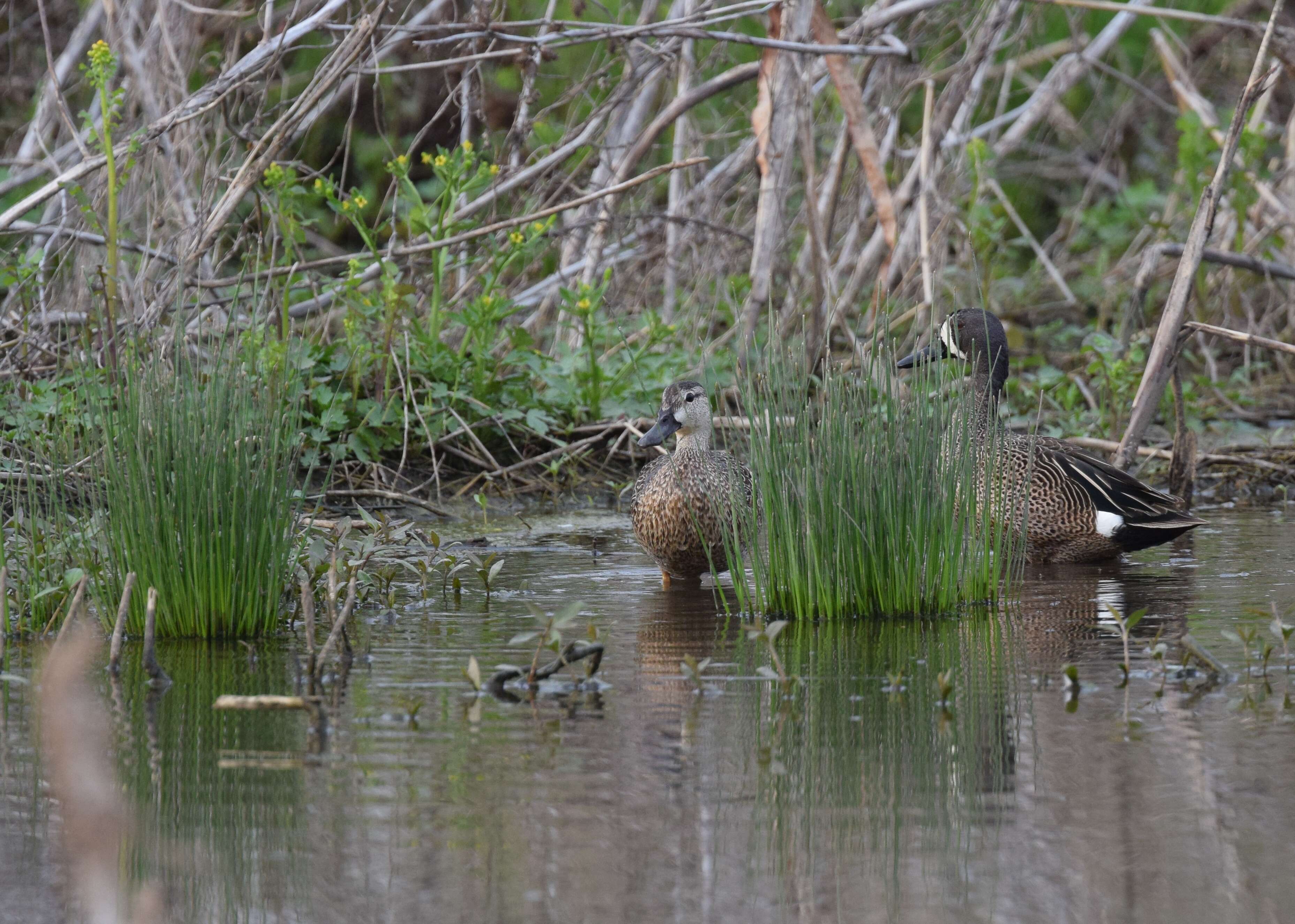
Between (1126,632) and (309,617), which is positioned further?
(1126,632)

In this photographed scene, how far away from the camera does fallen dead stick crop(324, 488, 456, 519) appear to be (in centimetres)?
715

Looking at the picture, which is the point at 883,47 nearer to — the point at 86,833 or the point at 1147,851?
the point at 1147,851

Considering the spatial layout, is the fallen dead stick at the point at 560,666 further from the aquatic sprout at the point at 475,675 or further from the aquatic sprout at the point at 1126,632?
the aquatic sprout at the point at 1126,632

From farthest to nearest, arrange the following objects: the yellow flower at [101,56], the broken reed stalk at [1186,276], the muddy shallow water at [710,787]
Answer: the broken reed stalk at [1186,276] → the yellow flower at [101,56] → the muddy shallow water at [710,787]

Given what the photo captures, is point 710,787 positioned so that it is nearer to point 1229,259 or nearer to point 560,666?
point 560,666

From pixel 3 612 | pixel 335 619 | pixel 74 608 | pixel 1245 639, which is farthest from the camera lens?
pixel 335 619

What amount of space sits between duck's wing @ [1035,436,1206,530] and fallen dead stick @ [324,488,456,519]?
273cm

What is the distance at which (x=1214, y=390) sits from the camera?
9758mm

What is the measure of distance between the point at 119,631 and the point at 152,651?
4.1 inches

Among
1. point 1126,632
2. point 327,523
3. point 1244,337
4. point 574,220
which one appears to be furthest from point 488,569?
point 574,220

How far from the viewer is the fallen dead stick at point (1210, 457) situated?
317 inches

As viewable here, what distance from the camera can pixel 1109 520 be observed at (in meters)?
6.54

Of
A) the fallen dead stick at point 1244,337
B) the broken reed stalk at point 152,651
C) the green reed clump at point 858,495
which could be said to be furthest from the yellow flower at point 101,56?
the fallen dead stick at point 1244,337

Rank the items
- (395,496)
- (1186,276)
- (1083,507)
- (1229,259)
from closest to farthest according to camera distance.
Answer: (1083,507) < (1186,276) < (395,496) < (1229,259)
